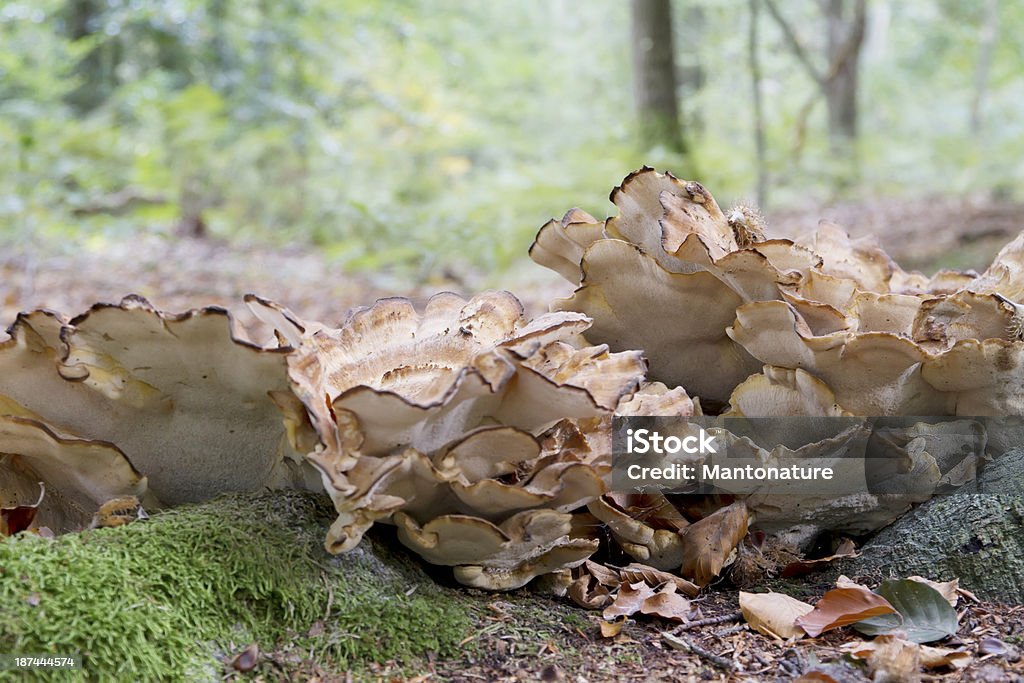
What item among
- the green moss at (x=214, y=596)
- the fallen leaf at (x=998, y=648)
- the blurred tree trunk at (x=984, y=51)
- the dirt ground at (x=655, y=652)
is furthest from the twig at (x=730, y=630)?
the blurred tree trunk at (x=984, y=51)

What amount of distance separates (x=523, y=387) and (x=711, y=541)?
0.89m

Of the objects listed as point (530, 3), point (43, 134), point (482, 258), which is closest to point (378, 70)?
point (43, 134)

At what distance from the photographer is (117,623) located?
1.72 metres

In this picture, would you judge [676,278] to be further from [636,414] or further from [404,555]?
[404,555]

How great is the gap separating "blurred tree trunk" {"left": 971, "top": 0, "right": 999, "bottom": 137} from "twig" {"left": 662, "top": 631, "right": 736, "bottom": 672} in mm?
27060

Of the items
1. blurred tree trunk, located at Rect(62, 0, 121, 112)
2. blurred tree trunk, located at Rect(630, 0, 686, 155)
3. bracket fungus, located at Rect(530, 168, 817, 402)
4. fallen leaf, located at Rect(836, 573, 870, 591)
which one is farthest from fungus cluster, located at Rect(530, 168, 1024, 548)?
blurred tree trunk, located at Rect(62, 0, 121, 112)

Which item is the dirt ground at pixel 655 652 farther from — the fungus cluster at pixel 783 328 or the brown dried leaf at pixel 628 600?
the fungus cluster at pixel 783 328

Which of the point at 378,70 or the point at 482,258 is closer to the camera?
the point at 482,258

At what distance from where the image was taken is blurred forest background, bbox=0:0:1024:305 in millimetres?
11211

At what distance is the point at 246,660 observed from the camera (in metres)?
1.82

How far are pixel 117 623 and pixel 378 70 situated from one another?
17.1 m

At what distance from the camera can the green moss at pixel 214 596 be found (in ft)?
5.52

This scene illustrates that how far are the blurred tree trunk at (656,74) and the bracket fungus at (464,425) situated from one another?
377 inches

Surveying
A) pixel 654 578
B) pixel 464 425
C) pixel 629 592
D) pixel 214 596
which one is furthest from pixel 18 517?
pixel 654 578
